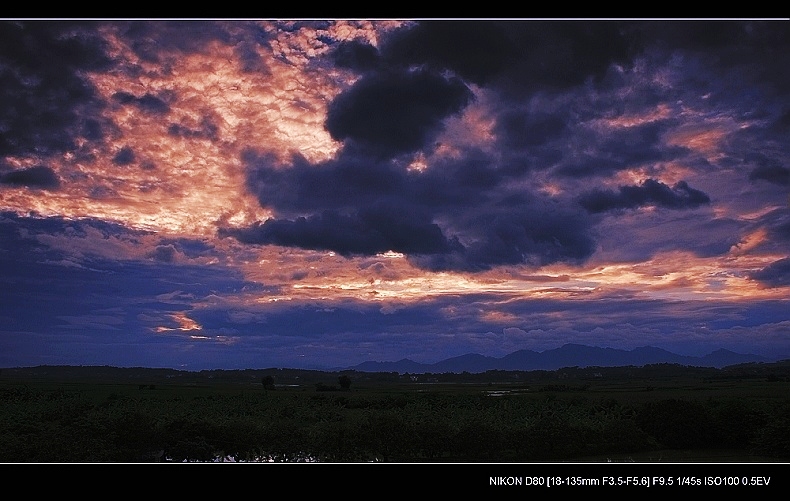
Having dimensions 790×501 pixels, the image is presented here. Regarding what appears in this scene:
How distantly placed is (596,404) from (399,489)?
6.45 metres

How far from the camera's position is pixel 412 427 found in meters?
9.49

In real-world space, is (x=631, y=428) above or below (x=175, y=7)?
below

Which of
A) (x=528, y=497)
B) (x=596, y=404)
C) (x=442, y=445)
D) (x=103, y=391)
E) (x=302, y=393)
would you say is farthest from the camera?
(x=302, y=393)

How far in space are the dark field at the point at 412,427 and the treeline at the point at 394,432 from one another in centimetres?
2

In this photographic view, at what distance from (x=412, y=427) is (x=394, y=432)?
1.06ft

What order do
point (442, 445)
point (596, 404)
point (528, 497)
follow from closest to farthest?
1. point (528, 497)
2. point (442, 445)
3. point (596, 404)

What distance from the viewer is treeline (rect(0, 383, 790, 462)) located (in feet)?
29.6

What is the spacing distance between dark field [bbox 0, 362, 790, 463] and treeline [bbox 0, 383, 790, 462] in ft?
0.07

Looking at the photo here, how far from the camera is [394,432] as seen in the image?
9461 mm

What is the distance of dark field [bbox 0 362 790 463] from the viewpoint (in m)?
8.99

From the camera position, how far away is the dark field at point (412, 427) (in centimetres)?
899

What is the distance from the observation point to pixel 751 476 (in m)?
6.30

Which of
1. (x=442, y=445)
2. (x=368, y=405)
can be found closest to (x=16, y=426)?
(x=368, y=405)

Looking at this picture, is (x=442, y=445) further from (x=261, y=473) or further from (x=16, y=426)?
(x=16, y=426)
